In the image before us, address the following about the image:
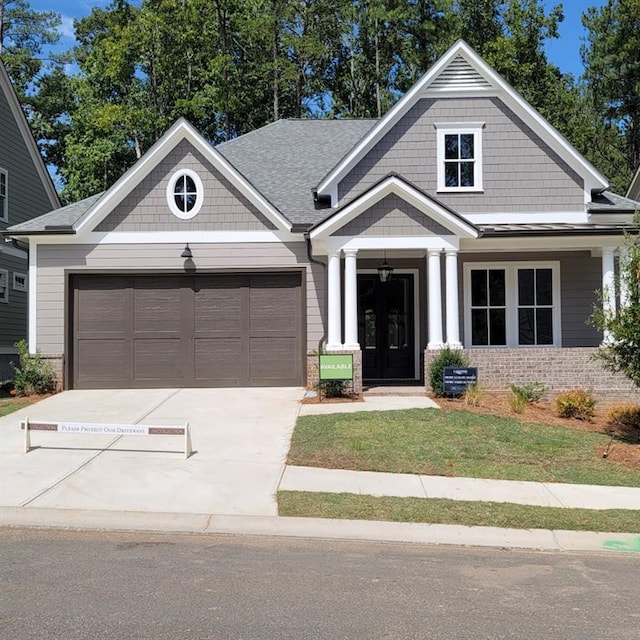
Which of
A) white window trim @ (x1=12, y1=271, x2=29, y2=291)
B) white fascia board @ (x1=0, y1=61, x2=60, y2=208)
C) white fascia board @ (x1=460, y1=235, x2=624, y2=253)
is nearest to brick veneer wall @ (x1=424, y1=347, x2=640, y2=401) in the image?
white fascia board @ (x1=460, y1=235, x2=624, y2=253)

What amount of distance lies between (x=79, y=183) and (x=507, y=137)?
23444mm

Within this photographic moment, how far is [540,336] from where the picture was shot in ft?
53.6

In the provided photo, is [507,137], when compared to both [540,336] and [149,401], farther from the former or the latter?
[149,401]

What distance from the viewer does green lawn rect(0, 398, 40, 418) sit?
12.7 meters

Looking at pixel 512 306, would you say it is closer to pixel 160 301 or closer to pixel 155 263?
pixel 160 301

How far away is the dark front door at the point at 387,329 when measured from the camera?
1689 cm

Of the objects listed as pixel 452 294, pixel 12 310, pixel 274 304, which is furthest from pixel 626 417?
pixel 12 310

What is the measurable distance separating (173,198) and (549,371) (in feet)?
29.7

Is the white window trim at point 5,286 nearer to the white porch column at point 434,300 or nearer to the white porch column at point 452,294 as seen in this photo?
the white porch column at point 434,300

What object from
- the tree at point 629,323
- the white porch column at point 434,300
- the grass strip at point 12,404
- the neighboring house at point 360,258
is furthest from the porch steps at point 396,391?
the grass strip at point 12,404

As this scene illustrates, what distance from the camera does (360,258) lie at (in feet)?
54.1

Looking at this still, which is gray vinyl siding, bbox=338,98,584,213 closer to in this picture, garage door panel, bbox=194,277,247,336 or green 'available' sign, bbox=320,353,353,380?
garage door panel, bbox=194,277,247,336

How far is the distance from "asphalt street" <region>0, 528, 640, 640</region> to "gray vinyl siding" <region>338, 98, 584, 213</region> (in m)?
11.2

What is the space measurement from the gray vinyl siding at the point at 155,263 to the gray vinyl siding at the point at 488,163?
2.22 m
